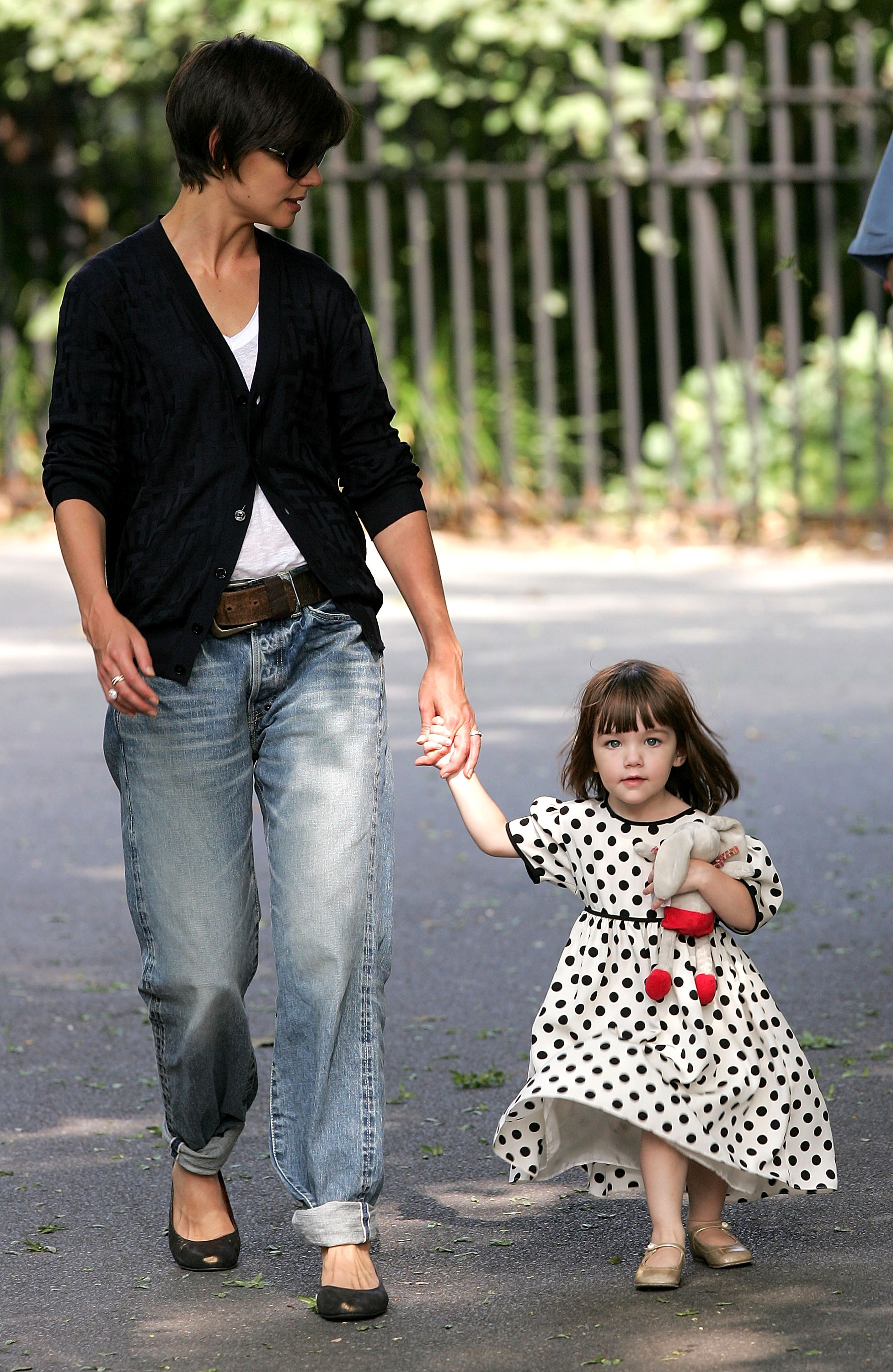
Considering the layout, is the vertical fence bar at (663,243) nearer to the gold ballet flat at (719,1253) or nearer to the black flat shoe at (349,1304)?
the gold ballet flat at (719,1253)

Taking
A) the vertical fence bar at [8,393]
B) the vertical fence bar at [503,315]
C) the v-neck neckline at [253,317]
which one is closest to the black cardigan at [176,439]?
the v-neck neckline at [253,317]

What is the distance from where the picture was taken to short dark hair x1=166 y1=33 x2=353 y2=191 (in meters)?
2.94

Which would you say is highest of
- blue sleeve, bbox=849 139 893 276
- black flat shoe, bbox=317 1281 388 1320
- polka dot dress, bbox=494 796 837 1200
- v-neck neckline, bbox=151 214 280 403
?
blue sleeve, bbox=849 139 893 276

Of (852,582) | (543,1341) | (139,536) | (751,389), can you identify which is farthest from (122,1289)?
(751,389)

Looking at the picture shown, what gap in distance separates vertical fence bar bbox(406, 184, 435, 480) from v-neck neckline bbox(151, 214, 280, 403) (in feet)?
29.3

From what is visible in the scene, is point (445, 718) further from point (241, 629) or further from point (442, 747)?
point (241, 629)

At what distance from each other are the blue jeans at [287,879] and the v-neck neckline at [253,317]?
37cm

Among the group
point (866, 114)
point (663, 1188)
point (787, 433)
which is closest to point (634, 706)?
point (663, 1188)

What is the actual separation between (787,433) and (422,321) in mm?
2479

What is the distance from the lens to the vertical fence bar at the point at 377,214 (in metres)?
11.6

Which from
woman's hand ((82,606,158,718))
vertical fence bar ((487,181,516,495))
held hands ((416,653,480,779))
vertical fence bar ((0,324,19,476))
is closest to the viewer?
woman's hand ((82,606,158,718))

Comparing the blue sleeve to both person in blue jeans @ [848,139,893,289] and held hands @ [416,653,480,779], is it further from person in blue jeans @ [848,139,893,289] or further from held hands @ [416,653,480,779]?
held hands @ [416,653,480,779]

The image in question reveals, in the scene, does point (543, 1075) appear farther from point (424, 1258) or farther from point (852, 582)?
point (852, 582)

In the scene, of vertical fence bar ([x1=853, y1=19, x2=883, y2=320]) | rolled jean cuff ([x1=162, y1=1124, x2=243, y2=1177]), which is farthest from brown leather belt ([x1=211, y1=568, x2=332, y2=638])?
vertical fence bar ([x1=853, y1=19, x2=883, y2=320])
